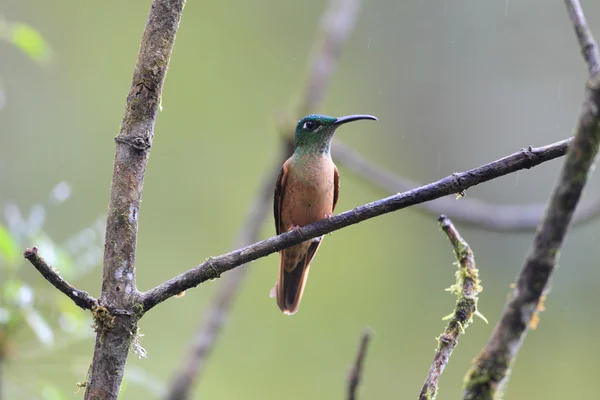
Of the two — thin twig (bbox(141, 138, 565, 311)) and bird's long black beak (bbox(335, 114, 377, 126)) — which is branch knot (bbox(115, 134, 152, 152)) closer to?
thin twig (bbox(141, 138, 565, 311))

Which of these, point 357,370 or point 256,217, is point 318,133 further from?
point 357,370

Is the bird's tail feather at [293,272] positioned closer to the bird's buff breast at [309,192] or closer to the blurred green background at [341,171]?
the bird's buff breast at [309,192]

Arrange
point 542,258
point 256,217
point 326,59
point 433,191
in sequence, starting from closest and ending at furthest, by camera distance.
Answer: point 542,258 < point 433,191 < point 256,217 < point 326,59

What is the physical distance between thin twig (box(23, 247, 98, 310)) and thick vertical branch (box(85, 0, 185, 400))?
48mm

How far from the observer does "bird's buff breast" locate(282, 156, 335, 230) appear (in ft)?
12.9

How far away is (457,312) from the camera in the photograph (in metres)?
2.03

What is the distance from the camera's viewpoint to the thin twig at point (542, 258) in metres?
1.09

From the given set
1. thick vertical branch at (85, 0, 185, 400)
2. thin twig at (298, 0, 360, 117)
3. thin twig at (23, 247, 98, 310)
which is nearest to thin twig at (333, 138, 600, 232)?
thin twig at (298, 0, 360, 117)

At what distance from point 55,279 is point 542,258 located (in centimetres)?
128

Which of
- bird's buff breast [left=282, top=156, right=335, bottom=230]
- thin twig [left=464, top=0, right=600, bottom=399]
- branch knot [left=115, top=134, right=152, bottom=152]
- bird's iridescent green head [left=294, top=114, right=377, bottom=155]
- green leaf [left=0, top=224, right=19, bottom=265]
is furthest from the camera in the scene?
bird's iridescent green head [left=294, top=114, right=377, bottom=155]

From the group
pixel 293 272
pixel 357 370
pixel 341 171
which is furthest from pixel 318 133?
pixel 341 171

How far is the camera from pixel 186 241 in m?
10.2

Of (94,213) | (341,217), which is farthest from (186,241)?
(341,217)

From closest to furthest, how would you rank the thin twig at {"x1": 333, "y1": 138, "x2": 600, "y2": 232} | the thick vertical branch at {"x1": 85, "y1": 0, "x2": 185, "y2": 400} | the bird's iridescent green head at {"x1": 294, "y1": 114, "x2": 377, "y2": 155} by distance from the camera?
the thick vertical branch at {"x1": 85, "y1": 0, "x2": 185, "y2": 400}, the bird's iridescent green head at {"x1": 294, "y1": 114, "x2": 377, "y2": 155}, the thin twig at {"x1": 333, "y1": 138, "x2": 600, "y2": 232}
